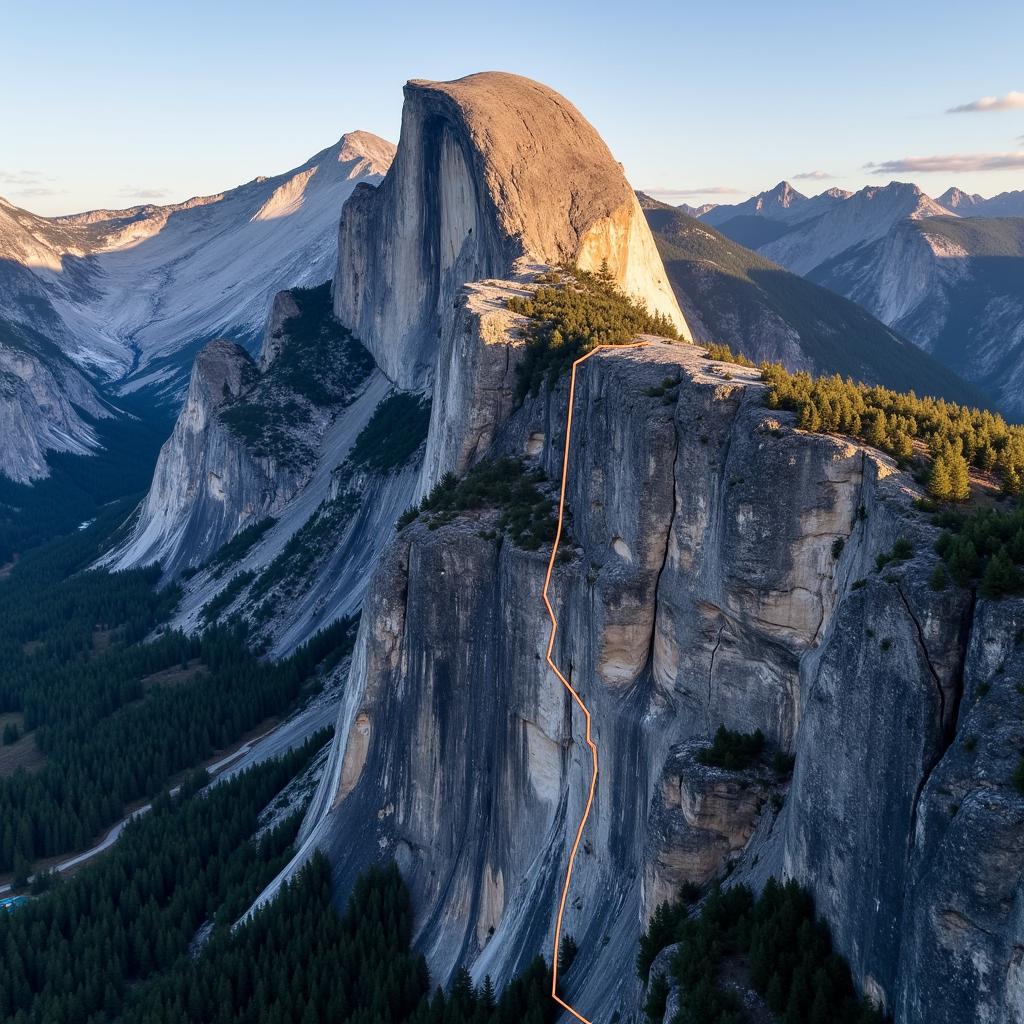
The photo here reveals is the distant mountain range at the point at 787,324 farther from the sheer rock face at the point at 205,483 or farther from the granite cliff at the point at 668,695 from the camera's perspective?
the granite cliff at the point at 668,695

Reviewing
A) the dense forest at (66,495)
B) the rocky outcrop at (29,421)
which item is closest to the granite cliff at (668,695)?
the dense forest at (66,495)

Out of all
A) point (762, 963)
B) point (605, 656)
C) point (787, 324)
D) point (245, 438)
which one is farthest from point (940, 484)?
point (787, 324)

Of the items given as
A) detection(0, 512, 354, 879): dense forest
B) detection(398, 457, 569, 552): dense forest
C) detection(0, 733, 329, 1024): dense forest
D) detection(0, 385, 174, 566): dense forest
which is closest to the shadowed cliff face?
detection(398, 457, 569, 552): dense forest

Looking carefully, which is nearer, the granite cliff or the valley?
the granite cliff

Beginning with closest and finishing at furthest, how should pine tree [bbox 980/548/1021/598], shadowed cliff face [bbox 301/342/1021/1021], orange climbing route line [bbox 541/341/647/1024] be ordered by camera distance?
pine tree [bbox 980/548/1021/598], shadowed cliff face [bbox 301/342/1021/1021], orange climbing route line [bbox 541/341/647/1024]

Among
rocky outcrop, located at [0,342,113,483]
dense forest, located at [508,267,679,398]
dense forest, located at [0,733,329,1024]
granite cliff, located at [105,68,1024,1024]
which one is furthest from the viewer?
rocky outcrop, located at [0,342,113,483]

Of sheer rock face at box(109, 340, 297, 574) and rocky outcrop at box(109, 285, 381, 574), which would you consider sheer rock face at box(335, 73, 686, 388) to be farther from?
sheer rock face at box(109, 340, 297, 574)

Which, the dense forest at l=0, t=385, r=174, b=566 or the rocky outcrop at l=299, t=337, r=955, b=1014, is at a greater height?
the rocky outcrop at l=299, t=337, r=955, b=1014

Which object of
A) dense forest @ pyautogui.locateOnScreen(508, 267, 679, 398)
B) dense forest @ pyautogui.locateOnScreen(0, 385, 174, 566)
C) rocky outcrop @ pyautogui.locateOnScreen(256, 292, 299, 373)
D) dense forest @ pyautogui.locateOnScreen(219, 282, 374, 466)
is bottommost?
dense forest @ pyautogui.locateOnScreen(0, 385, 174, 566)
